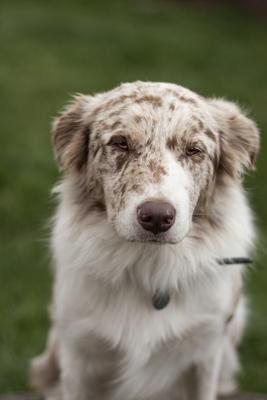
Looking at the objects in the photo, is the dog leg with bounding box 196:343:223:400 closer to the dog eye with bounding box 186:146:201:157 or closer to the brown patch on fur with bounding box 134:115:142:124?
the dog eye with bounding box 186:146:201:157

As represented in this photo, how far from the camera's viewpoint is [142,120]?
359 cm

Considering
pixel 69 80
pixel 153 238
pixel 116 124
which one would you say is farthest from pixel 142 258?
pixel 69 80

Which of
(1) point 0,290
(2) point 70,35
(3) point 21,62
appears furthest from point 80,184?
(2) point 70,35

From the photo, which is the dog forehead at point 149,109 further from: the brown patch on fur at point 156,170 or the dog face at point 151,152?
the brown patch on fur at point 156,170

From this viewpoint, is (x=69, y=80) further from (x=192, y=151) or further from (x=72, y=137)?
(x=192, y=151)

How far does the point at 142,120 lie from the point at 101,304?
3.13 ft

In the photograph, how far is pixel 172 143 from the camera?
357 centimetres

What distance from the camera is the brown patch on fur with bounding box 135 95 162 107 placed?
11.9ft

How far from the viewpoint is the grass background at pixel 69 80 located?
21.0 ft

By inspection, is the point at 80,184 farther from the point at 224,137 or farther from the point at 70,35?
the point at 70,35

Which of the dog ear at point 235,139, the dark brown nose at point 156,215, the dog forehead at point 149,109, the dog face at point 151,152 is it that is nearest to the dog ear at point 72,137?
the dog face at point 151,152

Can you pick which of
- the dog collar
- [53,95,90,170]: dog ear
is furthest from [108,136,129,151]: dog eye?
the dog collar

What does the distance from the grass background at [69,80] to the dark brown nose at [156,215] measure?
6.61 feet

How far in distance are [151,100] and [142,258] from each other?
78cm
